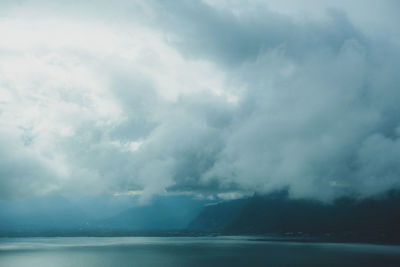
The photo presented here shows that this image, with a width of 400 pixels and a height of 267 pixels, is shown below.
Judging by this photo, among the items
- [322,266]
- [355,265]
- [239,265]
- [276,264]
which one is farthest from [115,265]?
[355,265]

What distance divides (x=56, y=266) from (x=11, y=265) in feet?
70.5

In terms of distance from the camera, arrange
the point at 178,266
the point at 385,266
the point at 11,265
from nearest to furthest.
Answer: the point at 385,266
the point at 178,266
the point at 11,265

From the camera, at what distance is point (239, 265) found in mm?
149000

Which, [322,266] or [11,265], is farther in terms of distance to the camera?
[11,265]

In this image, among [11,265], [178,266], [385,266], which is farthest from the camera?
[11,265]

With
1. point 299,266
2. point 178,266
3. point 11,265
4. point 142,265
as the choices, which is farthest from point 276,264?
point 11,265

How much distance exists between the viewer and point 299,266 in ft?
463

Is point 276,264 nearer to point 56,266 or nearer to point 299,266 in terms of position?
point 299,266

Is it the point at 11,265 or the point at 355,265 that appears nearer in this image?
the point at 355,265

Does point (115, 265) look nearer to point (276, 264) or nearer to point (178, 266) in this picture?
point (178, 266)

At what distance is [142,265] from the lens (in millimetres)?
154125

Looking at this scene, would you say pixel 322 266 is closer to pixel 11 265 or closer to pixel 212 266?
pixel 212 266

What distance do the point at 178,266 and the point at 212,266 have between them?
14386 mm

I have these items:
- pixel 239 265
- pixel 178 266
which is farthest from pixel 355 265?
pixel 178 266
